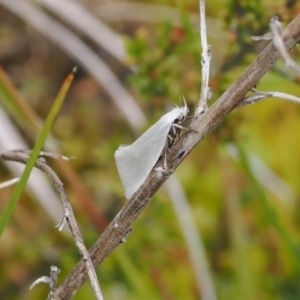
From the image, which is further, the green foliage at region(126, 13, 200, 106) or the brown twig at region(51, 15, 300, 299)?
the green foliage at region(126, 13, 200, 106)

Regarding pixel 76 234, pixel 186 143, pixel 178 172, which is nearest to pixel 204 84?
pixel 186 143

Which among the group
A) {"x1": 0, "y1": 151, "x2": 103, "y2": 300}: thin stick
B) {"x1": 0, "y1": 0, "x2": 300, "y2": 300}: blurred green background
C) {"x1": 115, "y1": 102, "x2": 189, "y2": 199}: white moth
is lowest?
{"x1": 0, "y1": 151, "x2": 103, "y2": 300}: thin stick

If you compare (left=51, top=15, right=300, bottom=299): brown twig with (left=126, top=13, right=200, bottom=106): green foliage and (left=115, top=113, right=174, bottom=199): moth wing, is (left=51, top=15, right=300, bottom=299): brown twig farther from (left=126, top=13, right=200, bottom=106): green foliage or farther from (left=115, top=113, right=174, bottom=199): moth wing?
(left=126, top=13, right=200, bottom=106): green foliage

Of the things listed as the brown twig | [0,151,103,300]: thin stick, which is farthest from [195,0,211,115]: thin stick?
[0,151,103,300]: thin stick

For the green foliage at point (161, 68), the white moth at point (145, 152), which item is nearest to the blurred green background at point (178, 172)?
the green foliage at point (161, 68)

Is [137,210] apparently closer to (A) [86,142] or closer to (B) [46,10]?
(A) [86,142]

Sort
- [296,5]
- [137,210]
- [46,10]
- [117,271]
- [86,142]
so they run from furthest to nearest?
[46,10]
[86,142]
[117,271]
[296,5]
[137,210]

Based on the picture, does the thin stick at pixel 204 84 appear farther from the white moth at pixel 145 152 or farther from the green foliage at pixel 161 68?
the green foliage at pixel 161 68

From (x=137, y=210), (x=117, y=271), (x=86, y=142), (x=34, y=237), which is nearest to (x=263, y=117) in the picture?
(x=86, y=142)

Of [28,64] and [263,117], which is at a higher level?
[28,64]
